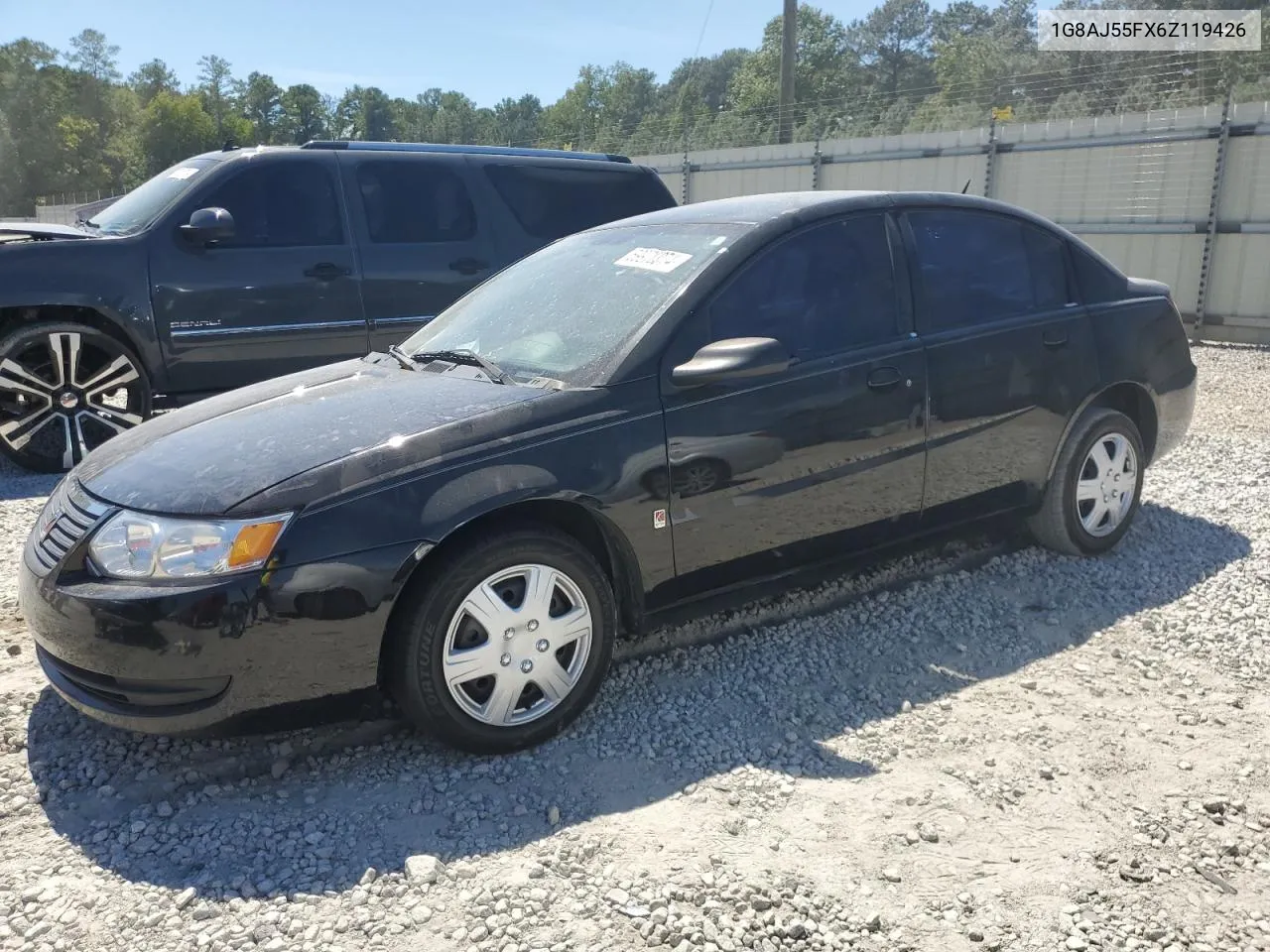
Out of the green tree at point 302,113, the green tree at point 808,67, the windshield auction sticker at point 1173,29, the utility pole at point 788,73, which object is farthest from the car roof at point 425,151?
the green tree at point 302,113

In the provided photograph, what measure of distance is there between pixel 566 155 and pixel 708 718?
5.33 meters

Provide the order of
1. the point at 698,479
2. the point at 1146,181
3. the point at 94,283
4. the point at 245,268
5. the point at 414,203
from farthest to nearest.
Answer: the point at 1146,181 < the point at 414,203 < the point at 245,268 < the point at 94,283 < the point at 698,479

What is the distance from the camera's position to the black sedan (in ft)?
9.04

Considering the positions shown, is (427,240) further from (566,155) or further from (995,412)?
(995,412)

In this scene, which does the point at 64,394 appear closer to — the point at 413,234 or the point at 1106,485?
the point at 413,234

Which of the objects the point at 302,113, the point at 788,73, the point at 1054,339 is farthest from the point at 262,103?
the point at 1054,339

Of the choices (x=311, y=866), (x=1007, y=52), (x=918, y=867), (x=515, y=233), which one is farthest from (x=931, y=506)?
(x=1007, y=52)

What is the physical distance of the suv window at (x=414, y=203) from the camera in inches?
270

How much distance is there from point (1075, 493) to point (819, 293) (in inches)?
66.2

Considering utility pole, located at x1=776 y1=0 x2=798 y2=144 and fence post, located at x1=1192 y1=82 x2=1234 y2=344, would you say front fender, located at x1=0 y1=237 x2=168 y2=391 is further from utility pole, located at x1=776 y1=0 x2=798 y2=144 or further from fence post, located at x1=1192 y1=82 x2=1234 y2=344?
utility pole, located at x1=776 y1=0 x2=798 y2=144

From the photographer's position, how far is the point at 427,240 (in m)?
7.01

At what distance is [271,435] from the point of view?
3.10 m

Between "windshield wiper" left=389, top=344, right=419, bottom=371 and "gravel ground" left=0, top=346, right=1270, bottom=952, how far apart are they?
1.32 meters

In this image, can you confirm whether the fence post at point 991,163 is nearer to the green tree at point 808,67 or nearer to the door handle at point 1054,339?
the door handle at point 1054,339
